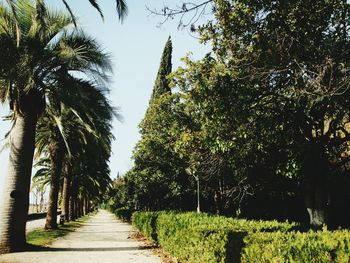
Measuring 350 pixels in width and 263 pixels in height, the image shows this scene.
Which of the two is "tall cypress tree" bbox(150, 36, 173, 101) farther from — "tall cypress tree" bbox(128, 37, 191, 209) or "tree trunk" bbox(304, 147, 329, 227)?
"tree trunk" bbox(304, 147, 329, 227)

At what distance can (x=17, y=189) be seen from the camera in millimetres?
11703

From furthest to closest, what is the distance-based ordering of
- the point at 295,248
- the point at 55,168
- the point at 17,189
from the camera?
the point at 55,168
the point at 17,189
the point at 295,248

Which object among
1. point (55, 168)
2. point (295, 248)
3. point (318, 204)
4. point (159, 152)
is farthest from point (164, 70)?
point (295, 248)

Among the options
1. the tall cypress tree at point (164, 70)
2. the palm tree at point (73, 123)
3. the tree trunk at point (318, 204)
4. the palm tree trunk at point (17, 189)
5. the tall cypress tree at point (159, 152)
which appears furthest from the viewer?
the tall cypress tree at point (164, 70)

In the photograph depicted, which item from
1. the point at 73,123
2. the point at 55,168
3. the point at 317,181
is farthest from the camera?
the point at 55,168

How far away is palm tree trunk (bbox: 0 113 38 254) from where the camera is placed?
11.4m

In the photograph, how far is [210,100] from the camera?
11.2 meters

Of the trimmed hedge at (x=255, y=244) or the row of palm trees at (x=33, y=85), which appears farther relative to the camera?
the row of palm trees at (x=33, y=85)

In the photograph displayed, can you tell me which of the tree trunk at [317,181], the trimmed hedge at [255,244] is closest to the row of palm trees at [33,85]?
the trimmed hedge at [255,244]

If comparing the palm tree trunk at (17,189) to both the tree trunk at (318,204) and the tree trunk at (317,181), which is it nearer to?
the tree trunk at (317,181)

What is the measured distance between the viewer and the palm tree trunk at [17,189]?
1143 centimetres

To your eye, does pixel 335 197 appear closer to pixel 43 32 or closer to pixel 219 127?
pixel 219 127

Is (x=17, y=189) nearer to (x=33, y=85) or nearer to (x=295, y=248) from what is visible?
(x=33, y=85)

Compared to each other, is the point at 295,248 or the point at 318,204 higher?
the point at 318,204
